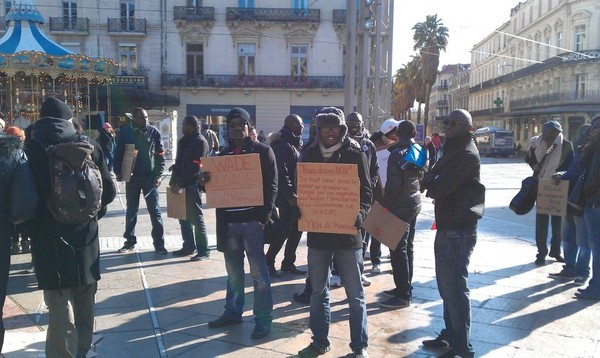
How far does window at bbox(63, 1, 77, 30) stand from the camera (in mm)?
31875

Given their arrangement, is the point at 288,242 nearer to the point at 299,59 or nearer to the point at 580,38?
the point at 299,59

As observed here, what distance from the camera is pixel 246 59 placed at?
33156 mm

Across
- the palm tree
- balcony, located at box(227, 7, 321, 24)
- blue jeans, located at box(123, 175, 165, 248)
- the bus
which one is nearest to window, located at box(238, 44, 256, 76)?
balcony, located at box(227, 7, 321, 24)

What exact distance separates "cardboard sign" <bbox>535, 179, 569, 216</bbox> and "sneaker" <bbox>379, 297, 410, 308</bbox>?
251cm

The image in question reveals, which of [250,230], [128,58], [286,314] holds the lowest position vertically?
[286,314]

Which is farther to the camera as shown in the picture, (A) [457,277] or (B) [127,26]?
(B) [127,26]

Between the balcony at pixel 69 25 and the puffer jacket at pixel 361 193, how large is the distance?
32235 mm

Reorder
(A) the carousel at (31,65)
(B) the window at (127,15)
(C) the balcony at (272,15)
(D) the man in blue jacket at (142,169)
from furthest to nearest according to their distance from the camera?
(C) the balcony at (272,15)
(B) the window at (127,15)
(A) the carousel at (31,65)
(D) the man in blue jacket at (142,169)

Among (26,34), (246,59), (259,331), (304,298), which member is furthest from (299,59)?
(259,331)

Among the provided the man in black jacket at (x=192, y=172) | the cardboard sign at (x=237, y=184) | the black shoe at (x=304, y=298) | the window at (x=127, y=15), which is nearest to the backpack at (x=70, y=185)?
the cardboard sign at (x=237, y=184)

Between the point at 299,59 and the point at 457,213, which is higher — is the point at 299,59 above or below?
above

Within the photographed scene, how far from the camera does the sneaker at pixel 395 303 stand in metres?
5.08

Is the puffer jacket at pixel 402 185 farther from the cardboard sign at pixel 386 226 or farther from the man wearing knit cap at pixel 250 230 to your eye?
the man wearing knit cap at pixel 250 230

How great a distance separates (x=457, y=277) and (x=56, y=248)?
9.18 feet
